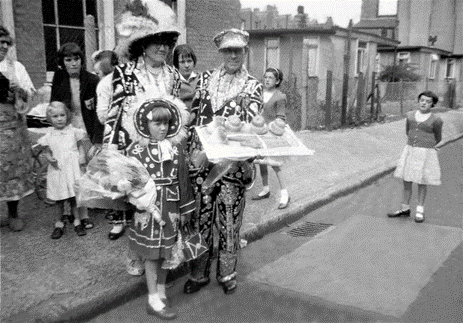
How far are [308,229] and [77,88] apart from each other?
3.20 meters

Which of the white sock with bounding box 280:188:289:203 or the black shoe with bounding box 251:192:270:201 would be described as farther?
the black shoe with bounding box 251:192:270:201

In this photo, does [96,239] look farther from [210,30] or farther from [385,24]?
[385,24]

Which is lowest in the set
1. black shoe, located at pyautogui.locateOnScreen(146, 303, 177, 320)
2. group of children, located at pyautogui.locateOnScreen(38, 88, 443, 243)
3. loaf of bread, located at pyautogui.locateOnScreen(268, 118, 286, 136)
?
black shoe, located at pyautogui.locateOnScreen(146, 303, 177, 320)

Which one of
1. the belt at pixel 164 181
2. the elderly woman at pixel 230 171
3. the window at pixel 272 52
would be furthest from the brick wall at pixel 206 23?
the window at pixel 272 52

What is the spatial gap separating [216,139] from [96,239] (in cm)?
196

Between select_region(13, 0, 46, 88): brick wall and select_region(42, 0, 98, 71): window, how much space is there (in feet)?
0.69

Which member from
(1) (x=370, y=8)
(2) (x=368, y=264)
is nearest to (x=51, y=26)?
(2) (x=368, y=264)

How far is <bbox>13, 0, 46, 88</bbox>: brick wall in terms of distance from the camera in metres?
7.23

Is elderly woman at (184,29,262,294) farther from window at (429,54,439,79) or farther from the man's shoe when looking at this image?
window at (429,54,439,79)

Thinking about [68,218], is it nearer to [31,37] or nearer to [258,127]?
[258,127]

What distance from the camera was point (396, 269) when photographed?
4.48 metres

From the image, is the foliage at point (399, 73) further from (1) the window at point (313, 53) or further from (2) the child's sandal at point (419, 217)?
(2) the child's sandal at point (419, 217)

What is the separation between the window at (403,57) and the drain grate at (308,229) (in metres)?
25.3

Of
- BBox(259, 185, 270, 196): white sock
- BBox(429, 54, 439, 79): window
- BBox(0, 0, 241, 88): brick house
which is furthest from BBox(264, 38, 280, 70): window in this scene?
BBox(259, 185, 270, 196): white sock
